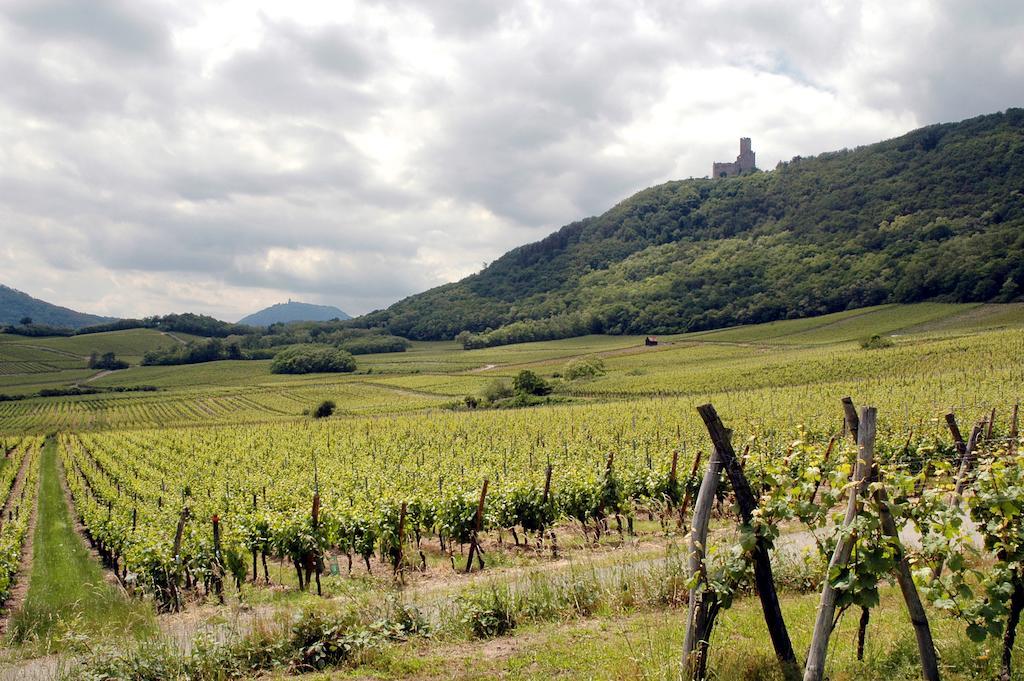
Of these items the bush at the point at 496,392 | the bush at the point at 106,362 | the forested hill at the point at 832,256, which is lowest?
the bush at the point at 496,392

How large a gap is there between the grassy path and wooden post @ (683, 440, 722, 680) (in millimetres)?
6323

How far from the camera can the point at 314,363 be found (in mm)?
117375

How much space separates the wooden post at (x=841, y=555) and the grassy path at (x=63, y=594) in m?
7.27

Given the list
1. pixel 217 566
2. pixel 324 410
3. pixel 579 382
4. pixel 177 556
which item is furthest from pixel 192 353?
pixel 177 556

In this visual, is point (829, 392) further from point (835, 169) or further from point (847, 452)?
point (835, 169)

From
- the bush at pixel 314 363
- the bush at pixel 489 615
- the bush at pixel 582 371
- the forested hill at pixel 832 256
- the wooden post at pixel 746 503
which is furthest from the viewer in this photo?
the bush at pixel 314 363

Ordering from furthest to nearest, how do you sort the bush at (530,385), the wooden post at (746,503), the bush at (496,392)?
the bush at (496,392) → the bush at (530,385) → the wooden post at (746,503)

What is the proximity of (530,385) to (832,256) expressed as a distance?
10235 cm

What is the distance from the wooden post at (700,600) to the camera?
5.26 metres

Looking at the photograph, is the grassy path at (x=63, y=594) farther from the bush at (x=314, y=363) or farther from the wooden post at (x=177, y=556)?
the bush at (x=314, y=363)

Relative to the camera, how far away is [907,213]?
146375 mm

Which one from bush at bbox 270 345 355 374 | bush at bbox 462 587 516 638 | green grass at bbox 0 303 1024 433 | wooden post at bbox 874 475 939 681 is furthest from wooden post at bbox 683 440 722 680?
bush at bbox 270 345 355 374

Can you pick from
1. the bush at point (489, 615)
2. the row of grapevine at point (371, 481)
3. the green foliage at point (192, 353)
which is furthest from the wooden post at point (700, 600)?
the green foliage at point (192, 353)

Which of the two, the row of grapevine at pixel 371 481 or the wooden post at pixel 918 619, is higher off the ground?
the wooden post at pixel 918 619
